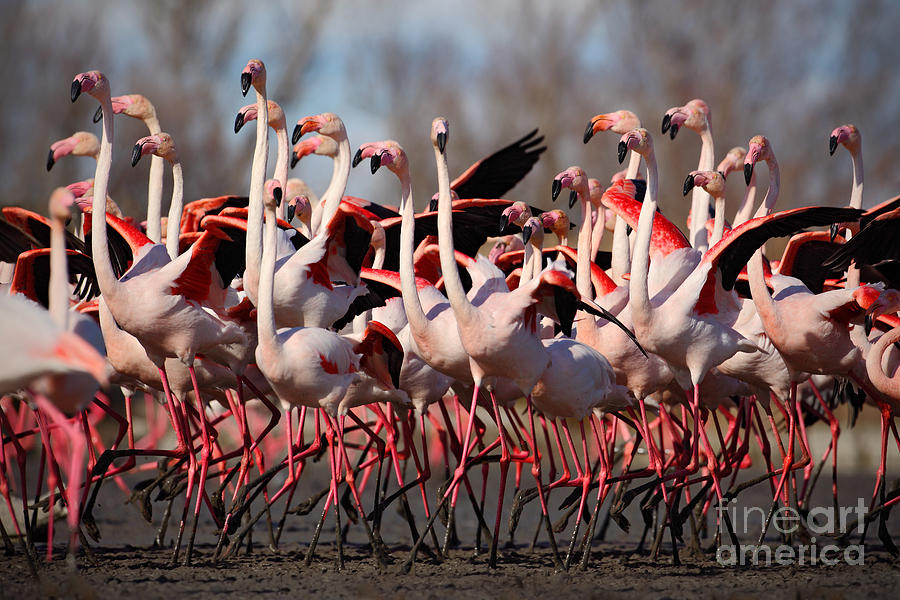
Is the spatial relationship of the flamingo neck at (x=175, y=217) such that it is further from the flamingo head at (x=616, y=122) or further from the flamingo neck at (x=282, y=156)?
the flamingo head at (x=616, y=122)

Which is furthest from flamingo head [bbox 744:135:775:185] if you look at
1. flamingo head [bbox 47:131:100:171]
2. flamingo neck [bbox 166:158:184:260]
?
flamingo head [bbox 47:131:100:171]

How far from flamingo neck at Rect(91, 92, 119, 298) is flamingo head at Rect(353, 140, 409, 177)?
4.38ft

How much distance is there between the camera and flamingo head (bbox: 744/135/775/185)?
6.18 metres

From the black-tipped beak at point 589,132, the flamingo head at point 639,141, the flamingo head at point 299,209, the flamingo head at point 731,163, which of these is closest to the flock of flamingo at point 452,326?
the flamingo head at point 639,141

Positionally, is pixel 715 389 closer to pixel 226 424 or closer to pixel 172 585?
pixel 172 585

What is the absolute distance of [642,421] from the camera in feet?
20.0

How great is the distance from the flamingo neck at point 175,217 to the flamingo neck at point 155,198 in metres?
0.12

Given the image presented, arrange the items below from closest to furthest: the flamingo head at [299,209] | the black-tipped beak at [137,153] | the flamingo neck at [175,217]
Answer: the black-tipped beak at [137,153] < the flamingo neck at [175,217] < the flamingo head at [299,209]

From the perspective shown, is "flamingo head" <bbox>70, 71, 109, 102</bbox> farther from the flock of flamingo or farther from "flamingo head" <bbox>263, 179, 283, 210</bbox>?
"flamingo head" <bbox>263, 179, 283, 210</bbox>

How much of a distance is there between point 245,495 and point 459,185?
391cm

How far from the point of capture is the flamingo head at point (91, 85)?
564 centimetres

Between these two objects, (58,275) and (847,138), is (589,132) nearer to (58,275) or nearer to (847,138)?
(847,138)

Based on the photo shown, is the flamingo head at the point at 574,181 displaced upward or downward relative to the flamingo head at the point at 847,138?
downward

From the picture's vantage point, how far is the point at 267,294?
5391 millimetres
